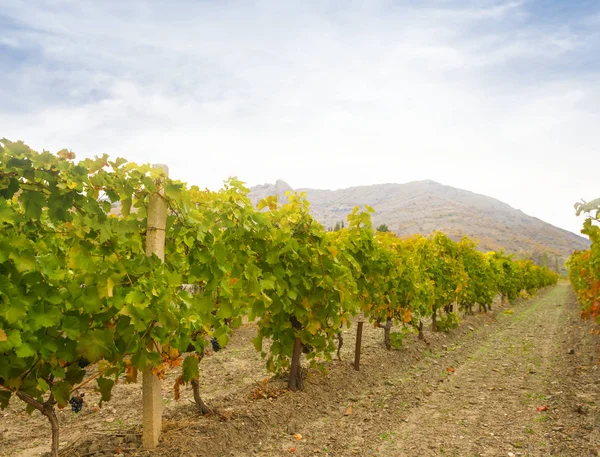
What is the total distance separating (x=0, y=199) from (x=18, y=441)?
12.3 ft

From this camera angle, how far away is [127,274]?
9.94ft

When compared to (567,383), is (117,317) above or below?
above

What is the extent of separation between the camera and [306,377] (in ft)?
21.3

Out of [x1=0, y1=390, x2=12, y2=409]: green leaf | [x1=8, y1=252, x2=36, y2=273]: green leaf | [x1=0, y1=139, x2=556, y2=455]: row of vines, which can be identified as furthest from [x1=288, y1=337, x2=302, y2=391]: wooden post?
[x1=8, y1=252, x2=36, y2=273]: green leaf

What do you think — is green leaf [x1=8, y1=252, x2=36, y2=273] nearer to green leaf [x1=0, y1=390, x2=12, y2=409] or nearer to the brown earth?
green leaf [x1=0, y1=390, x2=12, y2=409]

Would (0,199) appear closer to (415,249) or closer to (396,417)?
(396,417)

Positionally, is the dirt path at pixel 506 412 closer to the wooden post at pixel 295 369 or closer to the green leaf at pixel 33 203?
the wooden post at pixel 295 369

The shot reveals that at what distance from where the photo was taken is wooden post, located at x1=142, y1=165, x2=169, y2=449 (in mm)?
3709

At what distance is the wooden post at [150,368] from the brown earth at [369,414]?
15cm

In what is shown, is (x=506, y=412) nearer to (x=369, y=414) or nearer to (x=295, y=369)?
(x=369, y=414)

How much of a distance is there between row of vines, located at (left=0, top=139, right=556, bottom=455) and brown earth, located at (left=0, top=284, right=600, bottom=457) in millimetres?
586

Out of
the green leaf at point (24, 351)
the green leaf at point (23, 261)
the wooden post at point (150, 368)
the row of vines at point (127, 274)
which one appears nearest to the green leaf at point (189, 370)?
the row of vines at point (127, 274)

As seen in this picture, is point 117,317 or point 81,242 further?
point 117,317

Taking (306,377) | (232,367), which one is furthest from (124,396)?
(306,377)
